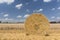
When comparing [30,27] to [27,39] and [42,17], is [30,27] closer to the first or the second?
[42,17]

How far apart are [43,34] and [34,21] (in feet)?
3.32

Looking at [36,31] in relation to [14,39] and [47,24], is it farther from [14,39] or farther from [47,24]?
[14,39]

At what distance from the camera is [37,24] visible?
1409 centimetres

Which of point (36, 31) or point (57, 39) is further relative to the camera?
point (36, 31)

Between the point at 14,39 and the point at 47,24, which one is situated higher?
the point at 47,24

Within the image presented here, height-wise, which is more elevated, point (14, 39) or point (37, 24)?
point (37, 24)

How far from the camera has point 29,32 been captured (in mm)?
13844

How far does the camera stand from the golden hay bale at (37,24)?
13.8m

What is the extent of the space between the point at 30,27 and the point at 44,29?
2.93 ft

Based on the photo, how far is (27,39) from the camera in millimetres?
11281

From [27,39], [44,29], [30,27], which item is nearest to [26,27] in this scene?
[30,27]

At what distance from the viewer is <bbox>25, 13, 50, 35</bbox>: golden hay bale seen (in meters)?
13.8

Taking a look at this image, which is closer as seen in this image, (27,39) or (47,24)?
(27,39)

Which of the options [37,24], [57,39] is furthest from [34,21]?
[57,39]
